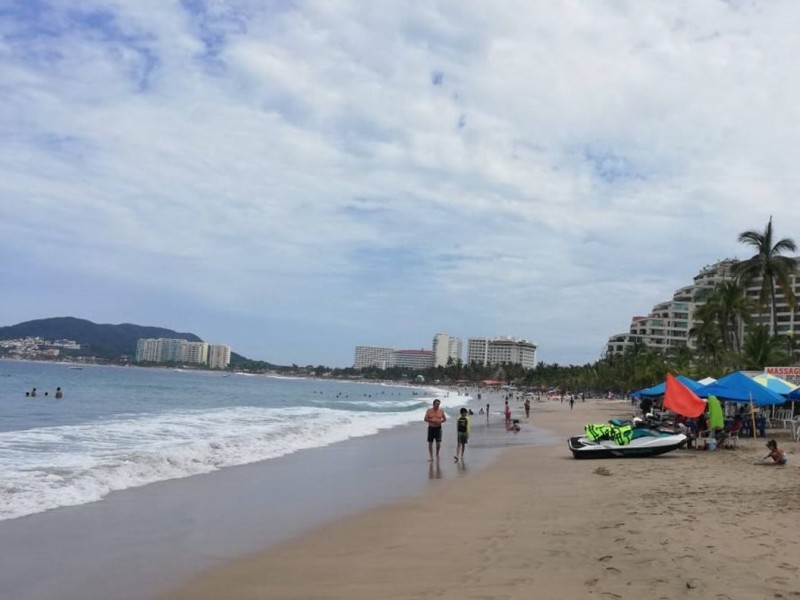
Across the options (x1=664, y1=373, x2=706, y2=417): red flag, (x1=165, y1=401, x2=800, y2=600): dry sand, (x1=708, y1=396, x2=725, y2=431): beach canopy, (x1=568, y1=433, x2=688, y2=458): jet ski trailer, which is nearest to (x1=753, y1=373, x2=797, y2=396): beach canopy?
(x1=708, y1=396, x2=725, y2=431): beach canopy

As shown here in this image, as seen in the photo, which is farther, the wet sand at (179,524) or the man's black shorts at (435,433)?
the man's black shorts at (435,433)

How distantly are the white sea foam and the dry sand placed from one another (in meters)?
4.47

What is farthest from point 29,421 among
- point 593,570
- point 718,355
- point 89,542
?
point 718,355

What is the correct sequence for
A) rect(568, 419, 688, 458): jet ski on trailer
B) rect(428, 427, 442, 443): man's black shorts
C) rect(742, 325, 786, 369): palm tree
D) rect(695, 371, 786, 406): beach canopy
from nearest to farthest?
rect(428, 427, 442, 443): man's black shorts → rect(568, 419, 688, 458): jet ski on trailer → rect(695, 371, 786, 406): beach canopy → rect(742, 325, 786, 369): palm tree

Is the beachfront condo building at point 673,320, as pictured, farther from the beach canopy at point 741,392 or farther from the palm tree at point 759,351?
the beach canopy at point 741,392

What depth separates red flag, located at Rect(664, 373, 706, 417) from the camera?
58.3ft

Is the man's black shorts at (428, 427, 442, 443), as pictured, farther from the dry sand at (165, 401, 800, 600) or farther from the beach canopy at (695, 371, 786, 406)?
the beach canopy at (695, 371, 786, 406)

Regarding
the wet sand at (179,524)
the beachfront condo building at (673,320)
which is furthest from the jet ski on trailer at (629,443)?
the beachfront condo building at (673,320)

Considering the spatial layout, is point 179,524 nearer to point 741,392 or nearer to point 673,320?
point 741,392

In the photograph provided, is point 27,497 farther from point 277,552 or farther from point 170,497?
point 277,552

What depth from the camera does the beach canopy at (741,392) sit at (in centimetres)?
1961

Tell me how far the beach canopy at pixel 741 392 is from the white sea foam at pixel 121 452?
11376 millimetres

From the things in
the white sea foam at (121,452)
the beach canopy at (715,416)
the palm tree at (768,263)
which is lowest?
the white sea foam at (121,452)

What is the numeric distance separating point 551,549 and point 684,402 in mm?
12694
